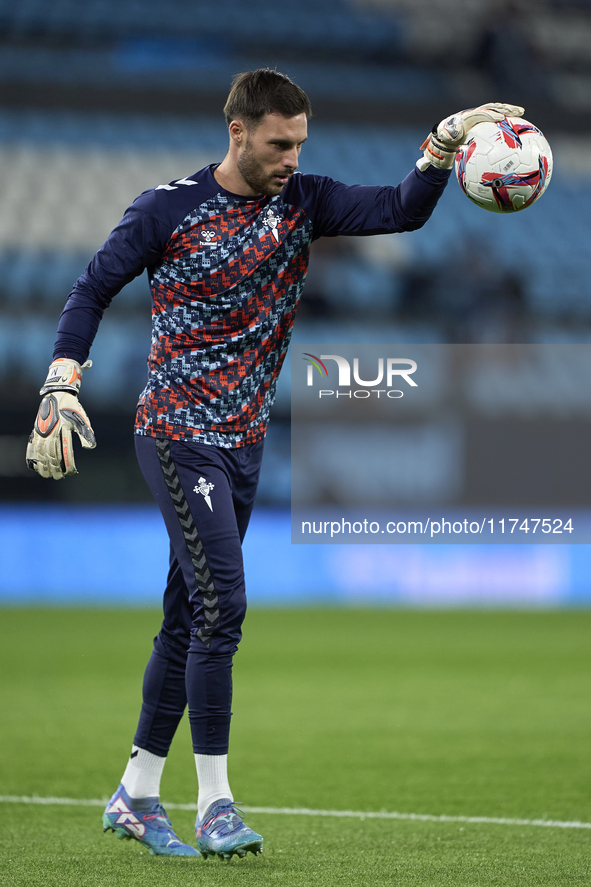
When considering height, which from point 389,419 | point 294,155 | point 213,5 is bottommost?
point 294,155

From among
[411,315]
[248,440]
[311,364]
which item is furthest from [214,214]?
[411,315]

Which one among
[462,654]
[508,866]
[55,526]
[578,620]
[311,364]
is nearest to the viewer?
[508,866]

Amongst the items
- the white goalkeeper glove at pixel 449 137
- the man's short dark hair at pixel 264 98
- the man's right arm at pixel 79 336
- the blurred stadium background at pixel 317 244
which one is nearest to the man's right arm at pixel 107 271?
the man's right arm at pixel 79 336

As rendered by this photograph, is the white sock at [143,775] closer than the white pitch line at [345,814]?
Yes

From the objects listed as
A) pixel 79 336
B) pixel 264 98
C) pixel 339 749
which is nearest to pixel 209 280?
pixel 79 336

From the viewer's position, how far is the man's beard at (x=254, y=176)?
3.05 m

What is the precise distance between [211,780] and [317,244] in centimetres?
1289

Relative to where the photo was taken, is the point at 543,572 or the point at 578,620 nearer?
the point at 578,620

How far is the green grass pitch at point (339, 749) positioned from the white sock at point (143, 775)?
0.17 metres

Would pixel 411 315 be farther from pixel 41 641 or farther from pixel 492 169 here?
pixel 492 169

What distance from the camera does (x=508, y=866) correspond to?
2973mm

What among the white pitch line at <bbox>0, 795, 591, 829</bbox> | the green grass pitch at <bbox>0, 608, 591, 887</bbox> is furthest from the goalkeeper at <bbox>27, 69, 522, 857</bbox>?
the white pitch line at <bbox>0, 795, 591, 829</bbox>

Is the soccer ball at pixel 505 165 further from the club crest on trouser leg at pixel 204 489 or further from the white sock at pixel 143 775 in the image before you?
the white sock at pixel 143 775

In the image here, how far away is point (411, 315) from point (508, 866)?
1251cm
